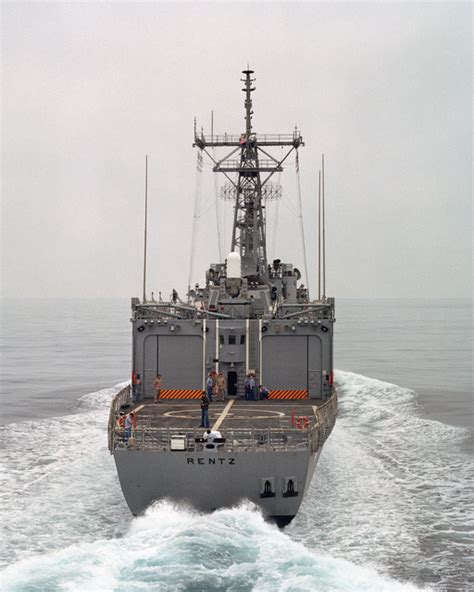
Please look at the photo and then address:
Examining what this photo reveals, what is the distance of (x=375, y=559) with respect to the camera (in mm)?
18328

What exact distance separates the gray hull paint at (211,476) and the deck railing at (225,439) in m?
0.26

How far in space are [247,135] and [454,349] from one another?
51744mm

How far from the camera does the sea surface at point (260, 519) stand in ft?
53.2

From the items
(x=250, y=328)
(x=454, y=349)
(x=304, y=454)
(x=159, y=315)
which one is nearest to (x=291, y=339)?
(x=250, y=328)

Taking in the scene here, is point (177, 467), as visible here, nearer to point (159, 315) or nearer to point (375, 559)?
point (375, 559)

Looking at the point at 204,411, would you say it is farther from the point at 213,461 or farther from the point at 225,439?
the point at 213,461

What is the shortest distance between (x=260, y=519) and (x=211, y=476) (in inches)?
59.6

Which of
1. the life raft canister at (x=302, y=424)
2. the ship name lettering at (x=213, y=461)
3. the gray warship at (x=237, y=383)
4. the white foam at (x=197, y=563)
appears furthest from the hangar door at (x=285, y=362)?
the white foam at (x=197, y=563)

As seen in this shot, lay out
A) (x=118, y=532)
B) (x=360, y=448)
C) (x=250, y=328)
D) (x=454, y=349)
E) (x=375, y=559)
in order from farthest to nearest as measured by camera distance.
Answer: (x=454, y=349), (x=360, y=448), (x=250, y=328), (x=118, y=532), (x=375, y=559)

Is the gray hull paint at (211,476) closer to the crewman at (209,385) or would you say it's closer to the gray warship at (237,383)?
the gray warship at (237,383)

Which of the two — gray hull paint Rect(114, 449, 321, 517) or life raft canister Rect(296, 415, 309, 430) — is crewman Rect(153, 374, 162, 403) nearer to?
life raft canister Rect(296, 415, 309, 430)

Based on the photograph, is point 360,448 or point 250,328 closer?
point 250,328

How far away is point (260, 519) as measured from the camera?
61.6 feet

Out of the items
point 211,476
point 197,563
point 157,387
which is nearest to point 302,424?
point 211,476
